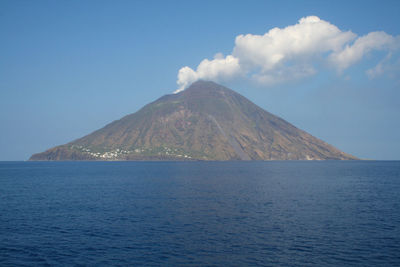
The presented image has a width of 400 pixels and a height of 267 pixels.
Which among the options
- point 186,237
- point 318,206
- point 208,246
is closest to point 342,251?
point 208,246

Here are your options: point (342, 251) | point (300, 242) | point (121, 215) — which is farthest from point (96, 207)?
point (342, 251)

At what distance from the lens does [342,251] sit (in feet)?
131

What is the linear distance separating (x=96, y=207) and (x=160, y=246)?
33.8 metres

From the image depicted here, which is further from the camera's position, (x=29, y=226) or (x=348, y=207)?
(x=348, y=207)

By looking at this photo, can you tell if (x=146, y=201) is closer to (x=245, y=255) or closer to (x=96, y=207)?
(x=96, y=207)

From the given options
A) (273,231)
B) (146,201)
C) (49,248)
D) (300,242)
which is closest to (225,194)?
(146,201)

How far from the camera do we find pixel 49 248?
4150 centimetres

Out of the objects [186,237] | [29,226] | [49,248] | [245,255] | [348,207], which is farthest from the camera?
[348,207]

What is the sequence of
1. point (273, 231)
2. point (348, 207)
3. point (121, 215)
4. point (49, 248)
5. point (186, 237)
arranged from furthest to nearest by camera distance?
point (348, 207), point (121, 215), point (273, 231), point (186, 237), point (49, 248)

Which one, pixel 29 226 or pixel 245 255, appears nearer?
pixel 245 255

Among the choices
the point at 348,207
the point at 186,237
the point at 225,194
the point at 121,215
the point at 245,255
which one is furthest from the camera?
Answer: the point at 225,194

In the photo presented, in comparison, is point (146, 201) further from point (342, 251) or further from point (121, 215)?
point (342, 251)

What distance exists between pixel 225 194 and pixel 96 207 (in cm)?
3711

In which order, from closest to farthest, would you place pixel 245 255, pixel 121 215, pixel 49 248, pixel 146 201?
pixel 245 255 → pixel 49 248 → pixel 121 215 → pixel 146 201
